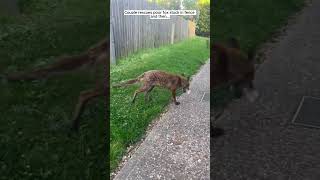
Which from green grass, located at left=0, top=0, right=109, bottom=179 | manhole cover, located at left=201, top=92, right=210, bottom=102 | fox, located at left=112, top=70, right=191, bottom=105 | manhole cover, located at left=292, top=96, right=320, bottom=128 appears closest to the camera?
manhole cover, located at left=201, top=92, right=210, bottom=102

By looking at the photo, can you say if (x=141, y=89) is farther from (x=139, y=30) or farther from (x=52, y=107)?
(x=52, y=107)

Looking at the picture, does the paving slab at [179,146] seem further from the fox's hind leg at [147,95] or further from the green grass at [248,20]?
the green grass at [248,20]

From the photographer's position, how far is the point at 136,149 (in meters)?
4.23

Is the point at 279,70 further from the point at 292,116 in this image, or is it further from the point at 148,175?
the point at 148,175

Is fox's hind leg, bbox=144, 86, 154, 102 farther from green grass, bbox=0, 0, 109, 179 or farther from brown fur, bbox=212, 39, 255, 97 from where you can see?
brown fur, bbox=212, 39, 255, 97

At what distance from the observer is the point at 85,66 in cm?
432

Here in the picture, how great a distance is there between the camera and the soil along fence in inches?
151

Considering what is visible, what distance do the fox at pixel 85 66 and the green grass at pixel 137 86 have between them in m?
0.18

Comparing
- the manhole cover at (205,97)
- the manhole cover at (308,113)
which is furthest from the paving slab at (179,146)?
the manhole cover at (308,113)

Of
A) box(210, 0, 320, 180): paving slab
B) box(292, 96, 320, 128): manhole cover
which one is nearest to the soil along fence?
box(210, 0, 320, 180): paving slab

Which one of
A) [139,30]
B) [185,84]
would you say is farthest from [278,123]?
[139,30]

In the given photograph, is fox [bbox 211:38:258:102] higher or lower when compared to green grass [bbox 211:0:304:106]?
lower

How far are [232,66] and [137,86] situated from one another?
1.03 m

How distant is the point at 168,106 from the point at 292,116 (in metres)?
1.90
